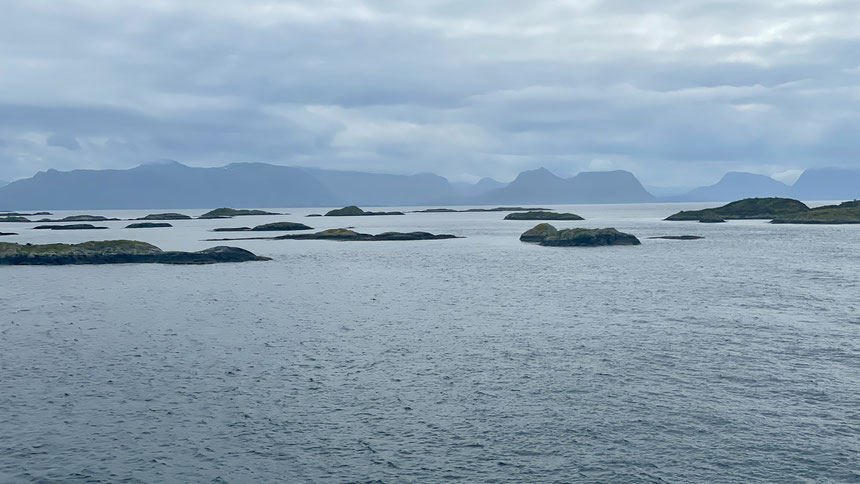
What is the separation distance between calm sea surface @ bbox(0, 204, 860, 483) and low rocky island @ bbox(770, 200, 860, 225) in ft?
469

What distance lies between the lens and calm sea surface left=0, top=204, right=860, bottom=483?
18.0 meters

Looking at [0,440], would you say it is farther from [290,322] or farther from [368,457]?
[290,322]

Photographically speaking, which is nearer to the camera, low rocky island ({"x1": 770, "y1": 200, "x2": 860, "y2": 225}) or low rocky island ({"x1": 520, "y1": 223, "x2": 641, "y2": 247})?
low rocky island ({"x1": 520, "y1": 223, "x2": 641, "y2": 247})

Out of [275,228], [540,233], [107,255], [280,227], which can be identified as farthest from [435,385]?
[275,228]

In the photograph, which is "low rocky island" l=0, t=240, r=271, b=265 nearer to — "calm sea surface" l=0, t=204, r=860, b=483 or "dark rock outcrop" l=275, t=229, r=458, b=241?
"calm sea surface" l=0, t=204, r=860, b=483

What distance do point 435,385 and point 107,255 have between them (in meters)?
72.5

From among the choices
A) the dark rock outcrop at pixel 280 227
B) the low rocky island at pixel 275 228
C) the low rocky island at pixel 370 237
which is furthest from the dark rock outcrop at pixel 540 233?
the low rocky island at pixel 275 228

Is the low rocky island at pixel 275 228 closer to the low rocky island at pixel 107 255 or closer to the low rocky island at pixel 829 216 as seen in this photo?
the low rocky island at pixel 107 255

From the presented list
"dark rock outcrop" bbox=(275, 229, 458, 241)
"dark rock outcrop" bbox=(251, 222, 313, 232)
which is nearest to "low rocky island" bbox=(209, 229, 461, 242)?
"dark rock outcrop" bbox=(275, 229, 458, 241)

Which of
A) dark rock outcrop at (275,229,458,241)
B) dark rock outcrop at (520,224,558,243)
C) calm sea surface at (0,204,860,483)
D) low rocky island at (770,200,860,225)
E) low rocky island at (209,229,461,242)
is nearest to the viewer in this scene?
calm sea surface at (0,204,860,483)

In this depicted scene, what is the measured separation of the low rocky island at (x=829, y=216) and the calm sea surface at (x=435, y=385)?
142867mm

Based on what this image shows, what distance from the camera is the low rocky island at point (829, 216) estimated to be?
17638 cm

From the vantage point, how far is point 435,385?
25656 millimetres

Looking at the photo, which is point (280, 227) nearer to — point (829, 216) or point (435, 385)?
point (435, 385)
